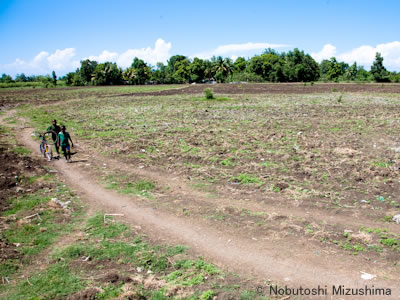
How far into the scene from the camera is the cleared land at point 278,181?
21.2 ft

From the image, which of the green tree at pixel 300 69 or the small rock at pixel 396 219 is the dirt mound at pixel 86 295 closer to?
the small rock at pixel 396 219

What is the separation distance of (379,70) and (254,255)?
81411 millimetres

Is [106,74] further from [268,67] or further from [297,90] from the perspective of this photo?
[297,90]

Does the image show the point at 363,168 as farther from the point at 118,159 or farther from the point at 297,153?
the point at 118,159

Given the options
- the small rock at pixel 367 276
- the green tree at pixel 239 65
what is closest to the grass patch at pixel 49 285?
the small rock at pixel 367 276

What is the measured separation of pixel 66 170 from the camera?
12.2 metres

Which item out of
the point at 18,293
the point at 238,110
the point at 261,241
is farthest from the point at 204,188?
the point at 238,110

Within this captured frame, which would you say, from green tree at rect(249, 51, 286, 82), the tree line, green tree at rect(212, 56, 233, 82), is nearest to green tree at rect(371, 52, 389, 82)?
the tree line

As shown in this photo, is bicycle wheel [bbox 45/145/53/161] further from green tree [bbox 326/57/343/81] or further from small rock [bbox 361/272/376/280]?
green tree [bbox 326/57/343/81]

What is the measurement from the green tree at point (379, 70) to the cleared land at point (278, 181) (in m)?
61.5

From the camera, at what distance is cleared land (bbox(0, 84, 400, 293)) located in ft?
21.2

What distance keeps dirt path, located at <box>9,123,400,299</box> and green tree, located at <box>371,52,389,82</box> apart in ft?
258

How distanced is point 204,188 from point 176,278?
14.6 ft

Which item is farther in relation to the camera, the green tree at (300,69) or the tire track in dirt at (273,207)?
the green tree at (300,69)
